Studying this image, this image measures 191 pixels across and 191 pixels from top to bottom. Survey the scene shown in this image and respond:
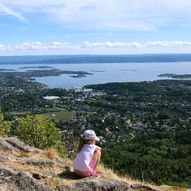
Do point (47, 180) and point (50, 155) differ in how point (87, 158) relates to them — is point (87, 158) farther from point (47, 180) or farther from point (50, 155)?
point (50, 155)

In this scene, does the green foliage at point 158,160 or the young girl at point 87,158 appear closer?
the young girl at point 87,158

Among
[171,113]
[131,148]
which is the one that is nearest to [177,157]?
[131,148]

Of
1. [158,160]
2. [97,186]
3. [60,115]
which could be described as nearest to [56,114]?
[60,115]

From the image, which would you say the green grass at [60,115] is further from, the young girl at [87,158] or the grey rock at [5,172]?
the grey rock at [5,172]

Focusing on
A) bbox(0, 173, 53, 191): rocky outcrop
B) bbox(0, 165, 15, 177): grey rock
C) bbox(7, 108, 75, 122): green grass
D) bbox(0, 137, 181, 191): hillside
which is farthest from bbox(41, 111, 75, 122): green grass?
bbox(0, 173, 53, 191): rocky outcrop

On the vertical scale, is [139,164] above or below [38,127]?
below

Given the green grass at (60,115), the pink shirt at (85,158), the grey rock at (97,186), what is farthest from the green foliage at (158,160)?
the green grass at (60,115)

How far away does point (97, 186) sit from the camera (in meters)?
4.80

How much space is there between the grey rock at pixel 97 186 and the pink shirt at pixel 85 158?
0.39m

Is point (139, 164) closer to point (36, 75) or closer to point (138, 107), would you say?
point (138, 107)

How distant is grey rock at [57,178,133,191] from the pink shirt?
39 cm

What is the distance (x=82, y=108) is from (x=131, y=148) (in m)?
43.6

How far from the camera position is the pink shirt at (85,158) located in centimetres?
527

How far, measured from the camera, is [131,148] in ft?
112
